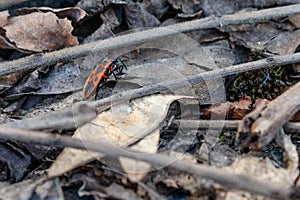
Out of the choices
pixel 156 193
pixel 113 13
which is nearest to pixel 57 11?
pixel 113 13

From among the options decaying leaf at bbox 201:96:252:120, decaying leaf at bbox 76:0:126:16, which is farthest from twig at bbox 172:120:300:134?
decaying leaf at bbox 76:0:126:16

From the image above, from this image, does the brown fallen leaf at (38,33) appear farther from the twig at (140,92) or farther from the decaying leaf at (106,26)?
the twig at (140,92)

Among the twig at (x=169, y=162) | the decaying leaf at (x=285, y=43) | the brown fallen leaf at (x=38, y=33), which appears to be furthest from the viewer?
the decaying leaf at (x=285, y=43)

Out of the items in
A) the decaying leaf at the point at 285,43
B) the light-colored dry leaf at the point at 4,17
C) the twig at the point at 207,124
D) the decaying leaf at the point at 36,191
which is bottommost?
the decaying leaf at the point at 36,191

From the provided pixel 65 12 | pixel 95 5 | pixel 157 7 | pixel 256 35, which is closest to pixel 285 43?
pixel 256 35

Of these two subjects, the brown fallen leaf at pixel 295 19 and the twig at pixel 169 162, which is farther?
the brown fallen leaf at pixel 295 19

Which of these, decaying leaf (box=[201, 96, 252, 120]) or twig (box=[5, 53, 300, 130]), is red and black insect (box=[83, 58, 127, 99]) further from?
decaying leaf (box=[201, 96, 252, 120])

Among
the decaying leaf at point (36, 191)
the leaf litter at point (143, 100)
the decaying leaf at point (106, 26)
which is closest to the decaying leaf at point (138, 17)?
the leaf litter at point (143, 100)
